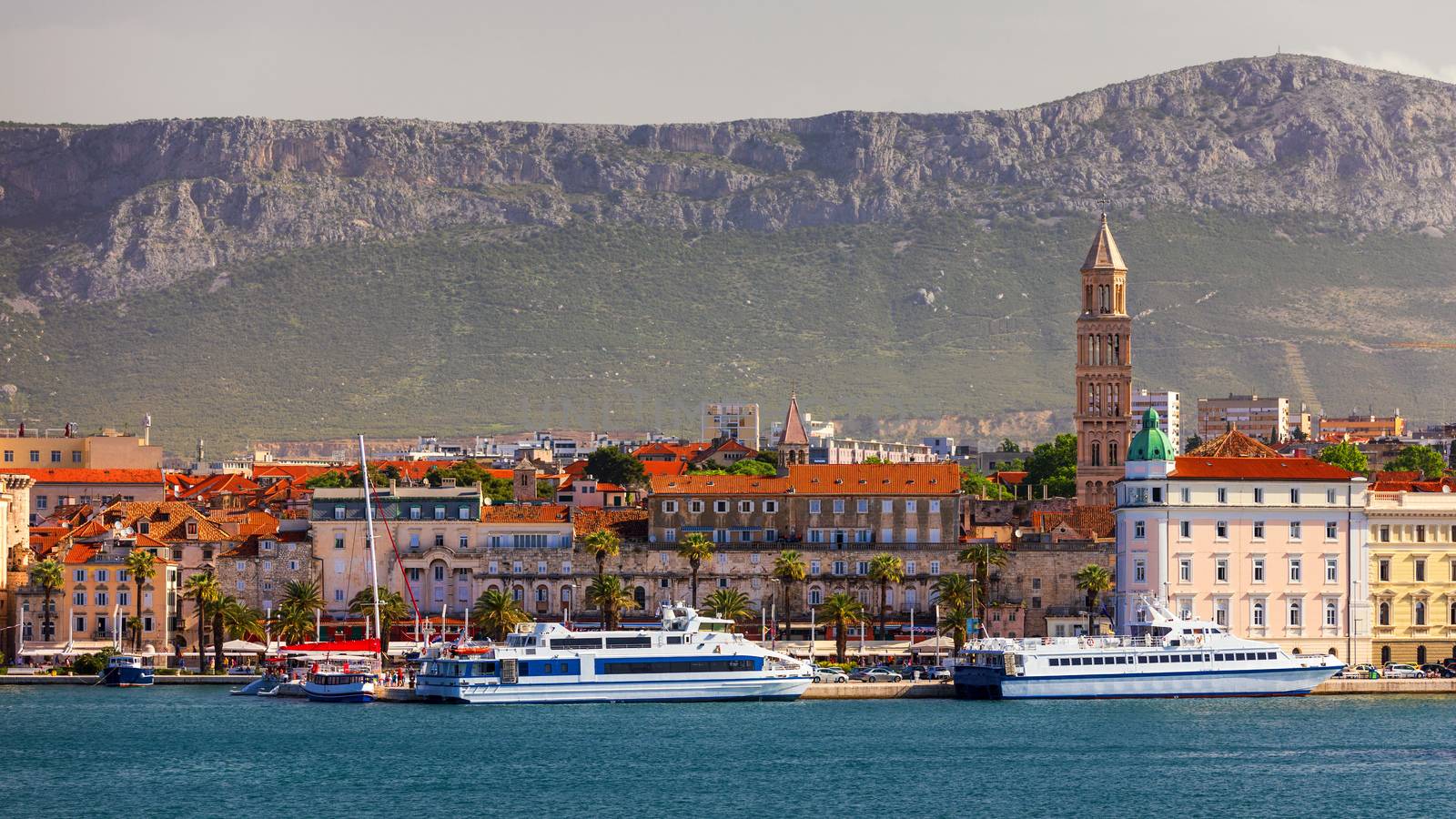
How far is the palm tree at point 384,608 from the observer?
152m

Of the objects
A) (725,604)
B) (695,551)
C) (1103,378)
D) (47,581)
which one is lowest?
(725,604)

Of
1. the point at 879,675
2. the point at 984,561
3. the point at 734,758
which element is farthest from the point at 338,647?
the point at 734,758

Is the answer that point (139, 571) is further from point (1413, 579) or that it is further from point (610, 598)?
point (1413, 579)

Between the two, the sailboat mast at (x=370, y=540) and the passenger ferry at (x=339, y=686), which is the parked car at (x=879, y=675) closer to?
the passenger ferry at (x=339, y=686)

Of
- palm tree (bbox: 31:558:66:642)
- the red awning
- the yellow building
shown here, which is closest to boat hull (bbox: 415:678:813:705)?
the red awning

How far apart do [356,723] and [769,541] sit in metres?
41.0

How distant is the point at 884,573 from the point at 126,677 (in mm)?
38491

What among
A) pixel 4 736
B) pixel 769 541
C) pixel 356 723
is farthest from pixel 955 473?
pixel 4 736

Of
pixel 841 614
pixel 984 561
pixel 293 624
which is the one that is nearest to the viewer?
pixel 841 614

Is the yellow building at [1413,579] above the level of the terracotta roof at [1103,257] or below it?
below

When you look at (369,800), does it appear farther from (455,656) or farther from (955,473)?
(955,473)

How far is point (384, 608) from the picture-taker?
15188 centimetres

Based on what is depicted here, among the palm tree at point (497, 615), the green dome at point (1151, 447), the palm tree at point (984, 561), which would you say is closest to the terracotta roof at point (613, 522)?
the palm tree at point (497, 615)

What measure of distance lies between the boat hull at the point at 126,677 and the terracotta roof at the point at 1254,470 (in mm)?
51586
